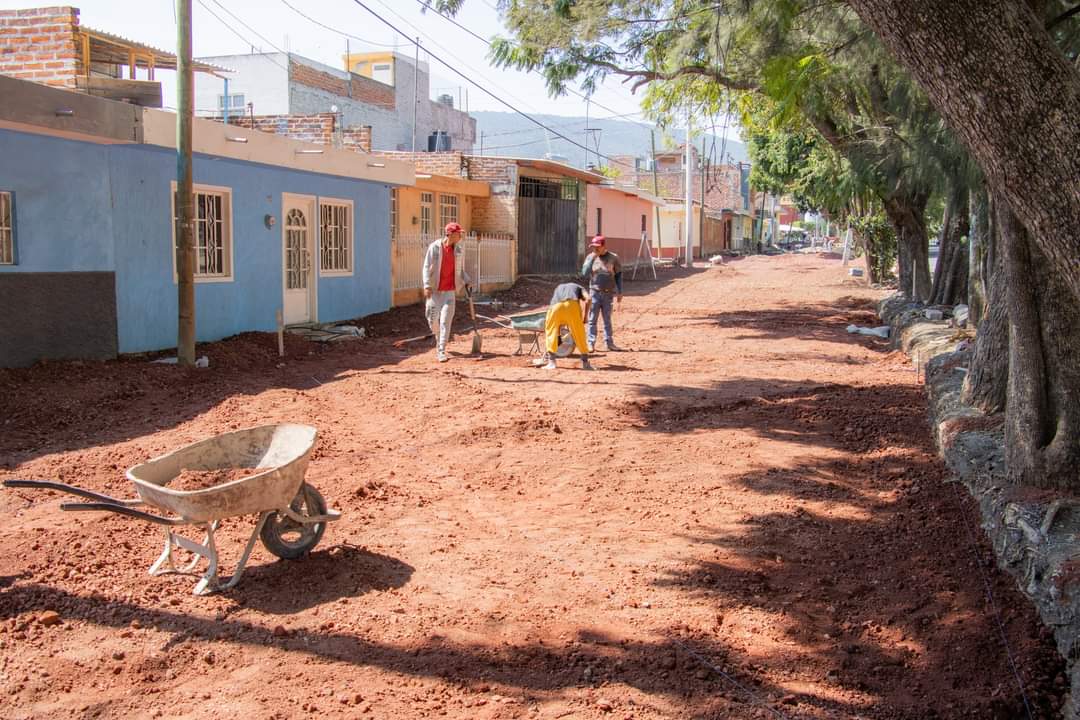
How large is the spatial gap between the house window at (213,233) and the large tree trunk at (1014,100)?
1122cm

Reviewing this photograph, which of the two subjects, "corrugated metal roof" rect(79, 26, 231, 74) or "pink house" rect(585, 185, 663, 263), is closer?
"corrugated metal roof" rect(79, 26, 231, 74)

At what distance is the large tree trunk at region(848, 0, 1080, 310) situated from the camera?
3193 millimetres

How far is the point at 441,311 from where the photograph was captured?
12359 mm

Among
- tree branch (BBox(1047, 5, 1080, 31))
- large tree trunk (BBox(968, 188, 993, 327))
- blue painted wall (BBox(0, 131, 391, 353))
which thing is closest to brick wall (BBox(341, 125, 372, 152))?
blue painted wall (BBox(0, 131, 391, 353))

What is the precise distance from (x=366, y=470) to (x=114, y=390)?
12.9 feet

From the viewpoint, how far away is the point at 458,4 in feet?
26.9

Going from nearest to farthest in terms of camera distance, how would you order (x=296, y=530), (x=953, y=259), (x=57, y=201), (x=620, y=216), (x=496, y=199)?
(x=296, y=530) < (x=57, y=201) < (x=953, y=259) < (x=496, y=199) < (x=620, y=216)

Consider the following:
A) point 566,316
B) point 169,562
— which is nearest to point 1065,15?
point 169,562

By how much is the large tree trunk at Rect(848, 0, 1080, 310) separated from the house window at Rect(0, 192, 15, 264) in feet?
31.2

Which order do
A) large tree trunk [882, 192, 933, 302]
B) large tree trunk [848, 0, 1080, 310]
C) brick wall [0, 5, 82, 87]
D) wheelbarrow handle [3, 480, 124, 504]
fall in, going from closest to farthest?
large tree trunk [848, 0, 1080, 310]
wheelbarrow handle [3, 480, 124, 504]
brick wall [0, 5, 82, 87]
large tree trunk [882, 192, 933, 302]

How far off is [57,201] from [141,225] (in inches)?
52.4

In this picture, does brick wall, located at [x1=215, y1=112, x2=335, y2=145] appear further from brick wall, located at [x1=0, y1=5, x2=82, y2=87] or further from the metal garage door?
the metal garage door

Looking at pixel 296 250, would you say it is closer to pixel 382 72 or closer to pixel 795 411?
pixel 795 411

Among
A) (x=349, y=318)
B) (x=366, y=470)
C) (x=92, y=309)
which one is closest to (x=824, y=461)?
(x=366, y=470)
